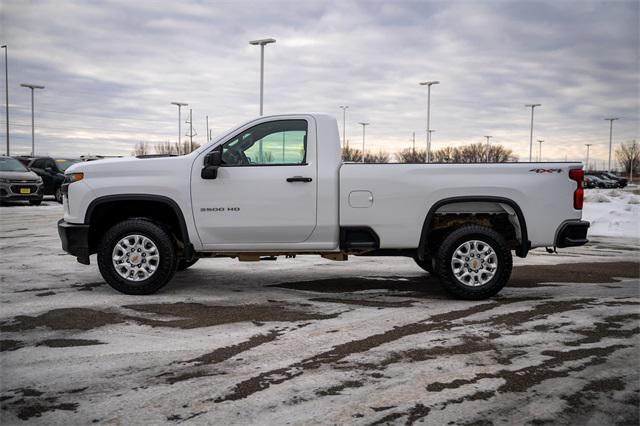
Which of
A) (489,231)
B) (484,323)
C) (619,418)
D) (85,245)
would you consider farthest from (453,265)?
(85,245)

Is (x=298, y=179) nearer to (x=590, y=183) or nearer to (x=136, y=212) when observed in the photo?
(x=136, y=212)

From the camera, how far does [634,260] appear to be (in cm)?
966

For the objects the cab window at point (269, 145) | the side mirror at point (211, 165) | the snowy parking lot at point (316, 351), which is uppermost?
the cab window at point (269, 145)

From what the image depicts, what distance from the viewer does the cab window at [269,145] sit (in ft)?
21.5

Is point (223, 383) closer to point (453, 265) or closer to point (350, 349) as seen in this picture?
point (350, 349)

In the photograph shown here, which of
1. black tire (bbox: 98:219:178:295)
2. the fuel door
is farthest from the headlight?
the fuel door

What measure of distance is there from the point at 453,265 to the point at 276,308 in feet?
6.72

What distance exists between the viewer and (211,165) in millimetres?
6383

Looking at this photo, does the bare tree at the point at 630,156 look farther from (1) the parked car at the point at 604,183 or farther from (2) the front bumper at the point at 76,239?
(2) the front bumper at the point at 76,239

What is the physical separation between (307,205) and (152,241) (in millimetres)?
1840

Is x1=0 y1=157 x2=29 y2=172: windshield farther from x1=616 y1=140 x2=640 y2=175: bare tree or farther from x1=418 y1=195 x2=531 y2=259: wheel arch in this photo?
x1=616 y1=140 x2=640 y2=175: bare tree

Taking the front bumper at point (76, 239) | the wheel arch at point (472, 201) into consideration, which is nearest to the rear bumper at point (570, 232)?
the wheel arch at point (472, 201)

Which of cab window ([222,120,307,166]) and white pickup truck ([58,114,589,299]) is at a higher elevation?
cab window ([222,120,307,166])

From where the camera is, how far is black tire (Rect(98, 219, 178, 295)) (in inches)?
255
